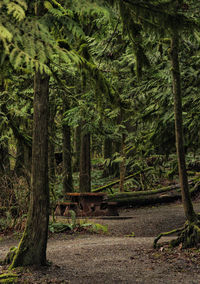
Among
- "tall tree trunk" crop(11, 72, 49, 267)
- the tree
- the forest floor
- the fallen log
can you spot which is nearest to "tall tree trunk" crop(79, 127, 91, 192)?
the fallen log

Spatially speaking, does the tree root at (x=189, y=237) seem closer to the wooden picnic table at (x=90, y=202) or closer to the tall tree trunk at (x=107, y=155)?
the wooden picnic table at (x=90, y=202)

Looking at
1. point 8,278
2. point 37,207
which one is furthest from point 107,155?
point 8,278

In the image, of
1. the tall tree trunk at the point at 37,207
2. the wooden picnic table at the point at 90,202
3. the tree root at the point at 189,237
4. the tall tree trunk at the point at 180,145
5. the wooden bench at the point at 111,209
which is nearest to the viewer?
the tall tree trunk at the point at 37,207

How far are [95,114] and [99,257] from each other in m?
9.01

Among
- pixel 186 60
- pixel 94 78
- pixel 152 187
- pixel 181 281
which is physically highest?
pixel 186 60

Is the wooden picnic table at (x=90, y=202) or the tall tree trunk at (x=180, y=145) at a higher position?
the tall tree trunk at (x=180, y=145)

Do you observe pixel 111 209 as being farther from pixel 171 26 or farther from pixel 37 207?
pixel 171 26

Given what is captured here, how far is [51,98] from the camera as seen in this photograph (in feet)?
49.4

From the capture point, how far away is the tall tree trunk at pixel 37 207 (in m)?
6.11

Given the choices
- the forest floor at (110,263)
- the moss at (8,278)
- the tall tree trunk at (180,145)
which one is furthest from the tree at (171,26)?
the moss at (8,278)

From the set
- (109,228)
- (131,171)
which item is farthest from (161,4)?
(131,171)

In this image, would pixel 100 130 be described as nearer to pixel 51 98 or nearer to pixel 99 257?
pixel 51 98

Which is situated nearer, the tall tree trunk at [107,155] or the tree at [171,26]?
the tree at [171,26]

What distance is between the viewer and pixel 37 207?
6.10 metres
